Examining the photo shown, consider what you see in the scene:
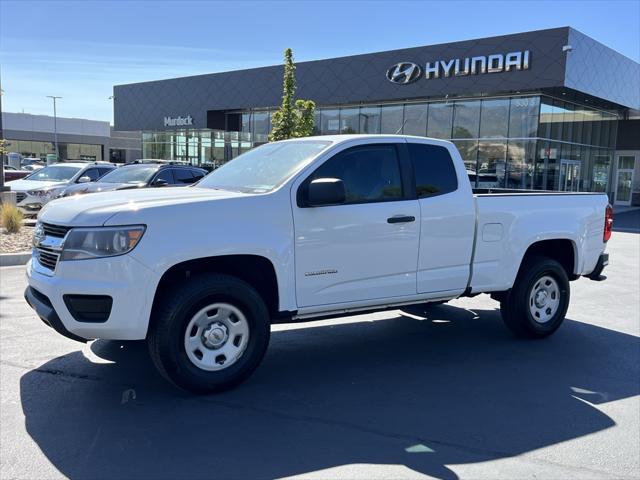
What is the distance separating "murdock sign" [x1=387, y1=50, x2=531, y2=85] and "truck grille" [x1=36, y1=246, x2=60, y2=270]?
2289 centimetres

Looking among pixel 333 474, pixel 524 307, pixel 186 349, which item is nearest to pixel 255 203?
pixel 186 349

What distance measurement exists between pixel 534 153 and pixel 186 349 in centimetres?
2334

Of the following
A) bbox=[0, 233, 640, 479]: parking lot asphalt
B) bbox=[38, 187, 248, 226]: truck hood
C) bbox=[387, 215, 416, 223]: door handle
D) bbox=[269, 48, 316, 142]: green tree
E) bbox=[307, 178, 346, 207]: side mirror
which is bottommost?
bbox=[0, 233, 640, 479]: parking lot asphalt

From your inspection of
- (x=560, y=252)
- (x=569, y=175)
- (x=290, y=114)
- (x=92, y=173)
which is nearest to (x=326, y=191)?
(x=560, y=252)

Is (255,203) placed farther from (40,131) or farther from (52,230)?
(40,131)

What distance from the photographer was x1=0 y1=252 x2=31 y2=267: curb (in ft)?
33.3

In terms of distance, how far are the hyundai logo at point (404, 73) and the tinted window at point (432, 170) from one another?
22.6m

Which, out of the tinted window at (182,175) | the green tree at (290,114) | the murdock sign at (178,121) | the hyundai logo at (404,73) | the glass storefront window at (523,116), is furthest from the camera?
the murdock sign at (178,121)

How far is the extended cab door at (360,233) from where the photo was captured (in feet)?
15.8

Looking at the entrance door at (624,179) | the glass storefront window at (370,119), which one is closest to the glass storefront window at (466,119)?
the glass storefront window at (370,119)

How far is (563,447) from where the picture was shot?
3.96 metres

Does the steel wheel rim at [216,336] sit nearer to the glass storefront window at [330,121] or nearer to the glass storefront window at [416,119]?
the glass storefront window at [416,119]

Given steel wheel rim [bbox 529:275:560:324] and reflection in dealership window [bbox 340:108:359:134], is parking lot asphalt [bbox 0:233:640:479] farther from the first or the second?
reflection in dealership window [bbox 340:108:359:134]

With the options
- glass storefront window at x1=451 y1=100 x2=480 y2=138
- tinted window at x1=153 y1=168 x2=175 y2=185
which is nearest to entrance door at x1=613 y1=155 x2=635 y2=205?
glass storefront window at x1=451 y1=100 x2=480 y2=138
